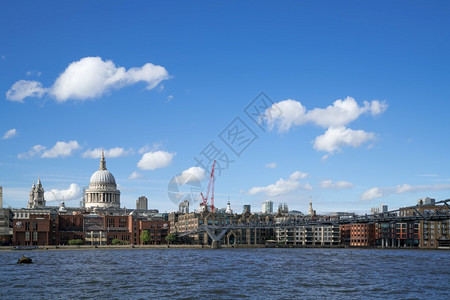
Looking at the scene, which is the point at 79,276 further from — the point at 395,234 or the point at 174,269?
the point at 395,234

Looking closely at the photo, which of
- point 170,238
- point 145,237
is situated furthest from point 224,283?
point 170,238

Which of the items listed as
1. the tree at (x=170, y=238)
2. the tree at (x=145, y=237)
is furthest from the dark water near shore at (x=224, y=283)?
the tree at (x=170, y=238)

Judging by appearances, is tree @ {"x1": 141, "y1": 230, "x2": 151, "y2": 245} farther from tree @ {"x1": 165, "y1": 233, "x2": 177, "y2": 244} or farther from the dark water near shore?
the dark water near shore

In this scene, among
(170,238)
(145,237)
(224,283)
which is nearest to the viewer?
(224,283)

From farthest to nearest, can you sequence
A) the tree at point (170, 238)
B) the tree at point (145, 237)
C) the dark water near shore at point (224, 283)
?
the tree at point (170, 238), the tree at point (145, 237), the dark water near shore at point (224, 283)

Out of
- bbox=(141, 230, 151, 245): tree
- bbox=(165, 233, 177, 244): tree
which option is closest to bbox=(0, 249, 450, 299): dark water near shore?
bbox=(141, 230, 151, 245): tree

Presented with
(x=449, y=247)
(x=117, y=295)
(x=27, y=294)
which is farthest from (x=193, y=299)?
(x=449, y=247)

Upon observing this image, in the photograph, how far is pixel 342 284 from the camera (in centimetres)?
5397

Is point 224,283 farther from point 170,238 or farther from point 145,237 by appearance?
point 170,238

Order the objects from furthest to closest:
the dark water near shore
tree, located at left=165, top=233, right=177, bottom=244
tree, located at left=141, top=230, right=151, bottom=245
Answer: tree, located at left=165, top=233, right=177, bottom=244 < tree, located at left=141, top=230, right=151, bottom=245 < the dark water near shore

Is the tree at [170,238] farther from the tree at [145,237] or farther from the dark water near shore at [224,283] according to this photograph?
the dark water near shore at [224,283]

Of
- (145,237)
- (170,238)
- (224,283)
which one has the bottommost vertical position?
(170,238)

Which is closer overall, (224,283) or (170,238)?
(224,283)

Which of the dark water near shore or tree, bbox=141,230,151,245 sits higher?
the dark water near shore
